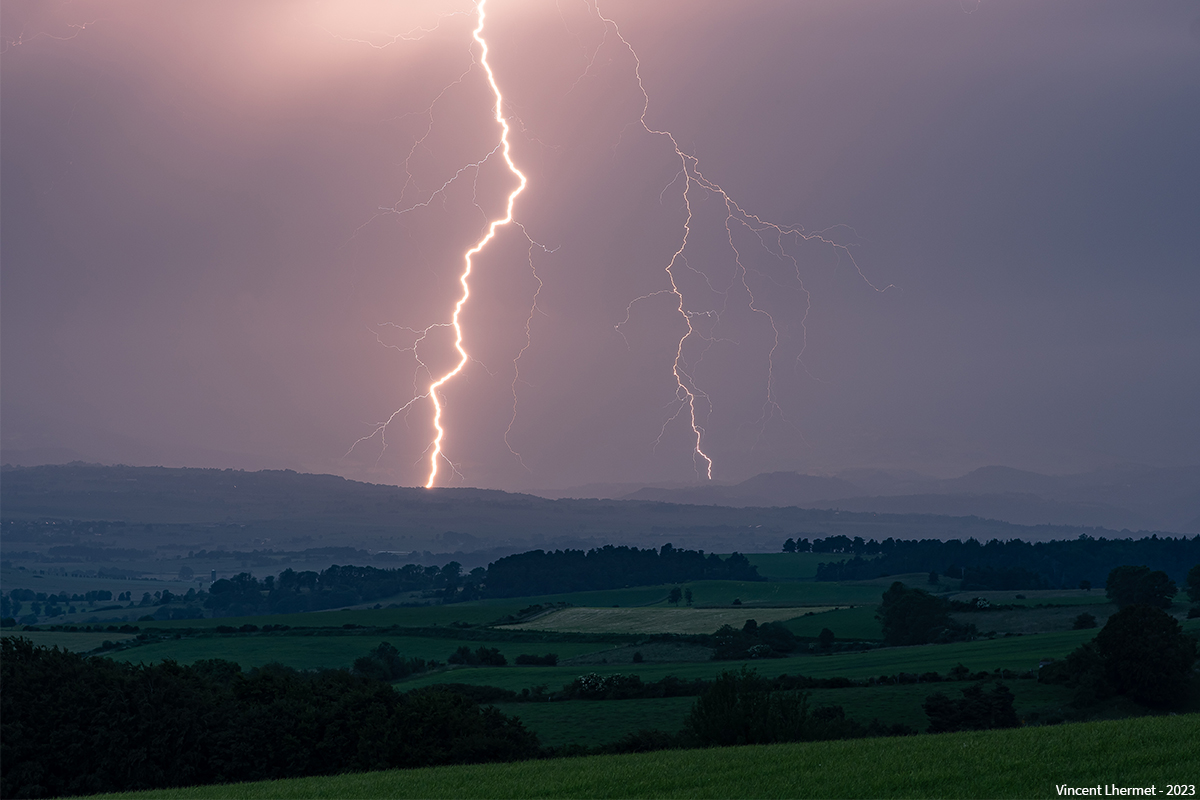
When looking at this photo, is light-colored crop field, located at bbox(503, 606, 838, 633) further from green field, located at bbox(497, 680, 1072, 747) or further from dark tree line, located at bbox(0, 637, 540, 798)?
dark tree line, located at bbox(0, 637, 540, 798)

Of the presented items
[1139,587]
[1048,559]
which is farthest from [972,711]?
[1048,559]

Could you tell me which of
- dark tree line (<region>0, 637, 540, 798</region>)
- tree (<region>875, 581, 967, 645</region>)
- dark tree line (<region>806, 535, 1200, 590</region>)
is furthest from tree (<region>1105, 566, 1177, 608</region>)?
dark tree line (<region>0, 637, 540, 798</region>)

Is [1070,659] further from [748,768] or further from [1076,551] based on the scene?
[1076,551]

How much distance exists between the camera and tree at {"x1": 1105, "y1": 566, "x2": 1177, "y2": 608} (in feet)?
301

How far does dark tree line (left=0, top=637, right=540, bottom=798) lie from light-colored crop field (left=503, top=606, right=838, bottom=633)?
223ft

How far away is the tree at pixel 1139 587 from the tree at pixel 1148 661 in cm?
4039

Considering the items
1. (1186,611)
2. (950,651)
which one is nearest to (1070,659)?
(950,651)

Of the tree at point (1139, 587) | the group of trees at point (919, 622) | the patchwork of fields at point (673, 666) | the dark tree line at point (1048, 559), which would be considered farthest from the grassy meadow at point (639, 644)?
the dark tree line at point (1048, 559)

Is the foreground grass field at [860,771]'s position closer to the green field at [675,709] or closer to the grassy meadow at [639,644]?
the grassy meadow at [639,644]

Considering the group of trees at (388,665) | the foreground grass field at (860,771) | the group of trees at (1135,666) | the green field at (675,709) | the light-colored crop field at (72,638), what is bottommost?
the light-colored crop field at (72,638)

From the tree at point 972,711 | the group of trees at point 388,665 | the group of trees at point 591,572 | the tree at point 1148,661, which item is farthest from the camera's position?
the group of trees at point 591,572

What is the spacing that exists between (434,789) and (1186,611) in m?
84.0

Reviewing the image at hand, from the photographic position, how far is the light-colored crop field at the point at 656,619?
103750 millimetres

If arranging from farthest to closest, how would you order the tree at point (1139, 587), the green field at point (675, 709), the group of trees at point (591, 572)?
the group of trees at point (591, 572) → the tree at point (1139, 587) → the green field at point (675, 709)
